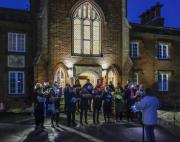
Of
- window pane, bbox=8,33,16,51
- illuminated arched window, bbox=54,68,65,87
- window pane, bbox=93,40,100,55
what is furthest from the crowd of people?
window pane, bbox=8,33,16,51

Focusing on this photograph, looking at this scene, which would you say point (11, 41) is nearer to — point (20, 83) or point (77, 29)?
point (20, 83)

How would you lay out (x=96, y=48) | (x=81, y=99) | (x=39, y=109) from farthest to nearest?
(x=96, y=48) → (x=81, y=99) → (x=39, y=109)

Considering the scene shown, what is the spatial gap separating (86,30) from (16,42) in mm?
5071

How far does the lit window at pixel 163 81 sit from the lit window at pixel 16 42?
12135 millimetres

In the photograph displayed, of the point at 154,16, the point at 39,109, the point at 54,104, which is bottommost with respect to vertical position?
the point at 39,109

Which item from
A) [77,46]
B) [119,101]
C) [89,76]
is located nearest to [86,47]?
[77,46]

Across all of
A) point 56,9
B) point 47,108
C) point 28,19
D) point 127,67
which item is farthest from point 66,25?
point 47,108

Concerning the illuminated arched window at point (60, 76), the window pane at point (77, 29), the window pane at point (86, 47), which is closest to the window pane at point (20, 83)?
the illuminated arched window at point (60, 76)

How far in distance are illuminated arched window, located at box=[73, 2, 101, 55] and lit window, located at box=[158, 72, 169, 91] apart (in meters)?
7.72

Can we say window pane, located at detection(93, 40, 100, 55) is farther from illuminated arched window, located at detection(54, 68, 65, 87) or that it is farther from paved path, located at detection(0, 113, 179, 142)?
paved path, located at detection(0, 113, 179, 142)

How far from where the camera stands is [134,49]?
35156mm

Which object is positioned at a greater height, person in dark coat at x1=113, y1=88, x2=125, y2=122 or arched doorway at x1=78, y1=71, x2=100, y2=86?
arched doorway at x1=78, y1=71, x2=100, y2=86

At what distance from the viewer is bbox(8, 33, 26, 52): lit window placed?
30438 millimetres

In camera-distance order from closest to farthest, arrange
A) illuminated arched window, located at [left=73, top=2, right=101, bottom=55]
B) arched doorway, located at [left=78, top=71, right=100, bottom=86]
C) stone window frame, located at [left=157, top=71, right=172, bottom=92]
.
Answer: illuminated arched window, located at [left=73, top=2, right=101, bottom=55]
arched doorway, located at [left=78, top=71, right=100, bottom=86]
stone window frame, located at [left=157, top=71, right=172, bottom=92]
